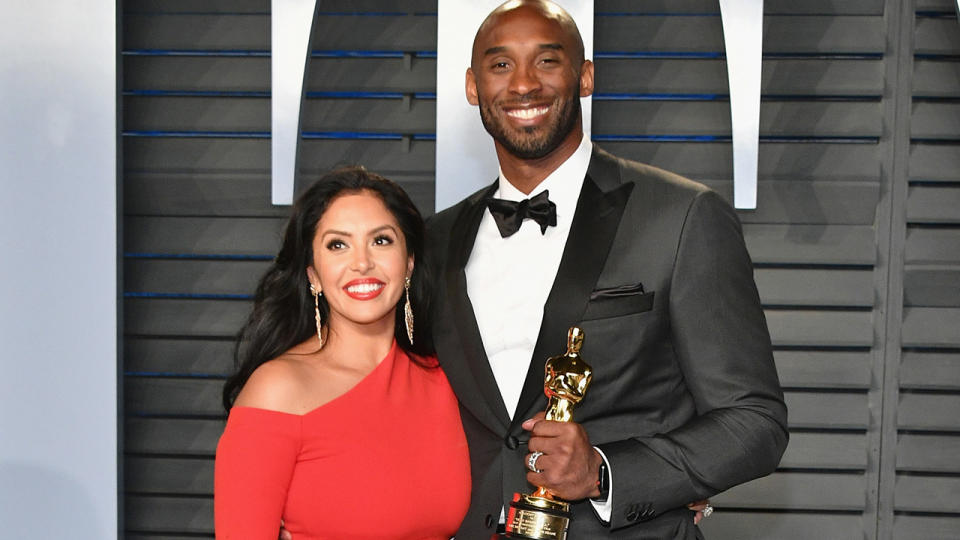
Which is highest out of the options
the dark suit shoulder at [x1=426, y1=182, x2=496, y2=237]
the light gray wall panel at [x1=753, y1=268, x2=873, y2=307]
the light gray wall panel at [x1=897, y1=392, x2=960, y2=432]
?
the dark suit shoulder at [x1=426, y1=182, x2=496, y2=237]

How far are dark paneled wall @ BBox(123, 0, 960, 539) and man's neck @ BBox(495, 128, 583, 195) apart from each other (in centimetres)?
117

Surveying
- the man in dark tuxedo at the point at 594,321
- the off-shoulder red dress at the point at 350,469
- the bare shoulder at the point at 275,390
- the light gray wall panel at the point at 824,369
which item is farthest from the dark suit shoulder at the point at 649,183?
the light gray wall panel at the point at 824,369

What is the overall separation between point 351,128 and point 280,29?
0.50 meters

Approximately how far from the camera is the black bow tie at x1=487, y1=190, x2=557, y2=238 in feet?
6.50

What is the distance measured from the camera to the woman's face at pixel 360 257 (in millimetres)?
1996

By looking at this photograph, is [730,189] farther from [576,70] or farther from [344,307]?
[344,307]

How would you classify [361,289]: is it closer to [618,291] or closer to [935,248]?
[618,291]

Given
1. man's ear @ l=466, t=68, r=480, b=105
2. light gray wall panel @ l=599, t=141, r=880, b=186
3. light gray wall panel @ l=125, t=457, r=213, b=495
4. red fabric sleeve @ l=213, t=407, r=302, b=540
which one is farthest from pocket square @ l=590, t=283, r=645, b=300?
light gray wall panel @ l=125, t=457, r=213, b=495

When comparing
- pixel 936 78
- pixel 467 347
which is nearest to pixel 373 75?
pixel 467 347

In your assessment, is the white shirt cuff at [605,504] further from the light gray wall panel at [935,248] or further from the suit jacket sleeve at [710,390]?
the light gray wall panel at [935,248]

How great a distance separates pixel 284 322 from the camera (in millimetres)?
2123

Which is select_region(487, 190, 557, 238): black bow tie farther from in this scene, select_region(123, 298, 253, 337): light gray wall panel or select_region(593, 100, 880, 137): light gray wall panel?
select_region(123, 298, 253, 337): light gray wall panel

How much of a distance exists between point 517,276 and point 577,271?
0.51 ft

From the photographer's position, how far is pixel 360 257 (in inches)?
78.6
